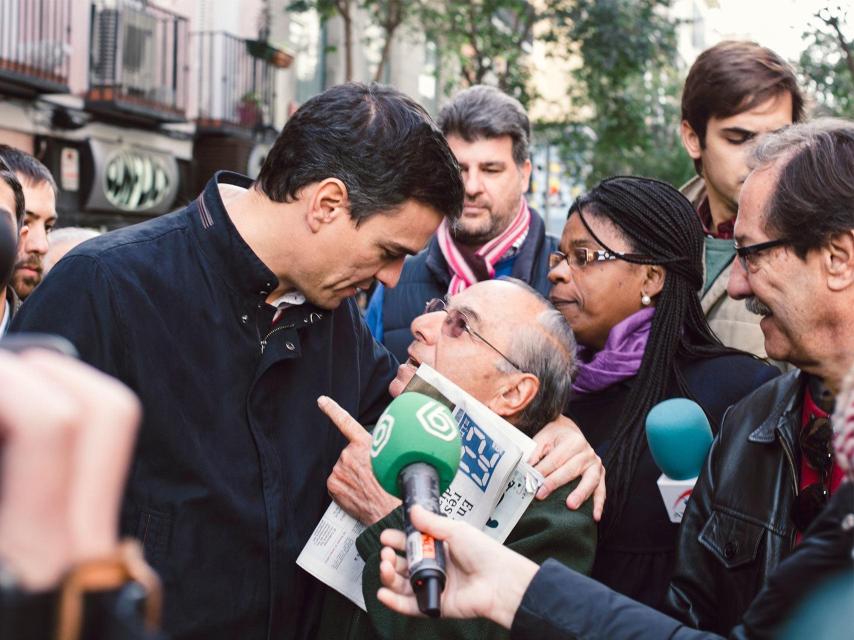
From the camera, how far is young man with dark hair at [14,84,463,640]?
8.30 feet

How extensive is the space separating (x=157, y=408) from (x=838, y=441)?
1609 mm

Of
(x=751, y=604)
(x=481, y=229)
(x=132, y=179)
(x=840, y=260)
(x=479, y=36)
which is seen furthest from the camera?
(x=132, y=179)

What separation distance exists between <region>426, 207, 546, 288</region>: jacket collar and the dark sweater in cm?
136

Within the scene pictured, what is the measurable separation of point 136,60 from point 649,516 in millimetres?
14186

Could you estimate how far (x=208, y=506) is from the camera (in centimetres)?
257

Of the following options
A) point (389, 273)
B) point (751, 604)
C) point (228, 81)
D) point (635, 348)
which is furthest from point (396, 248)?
point (228, 81)

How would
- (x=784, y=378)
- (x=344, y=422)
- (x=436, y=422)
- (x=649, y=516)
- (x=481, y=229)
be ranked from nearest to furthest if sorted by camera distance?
(x=436, y=422)
(x=344, y=422)
(x=784, y=378)
(x=649, y=516)
(x=481, y=229)

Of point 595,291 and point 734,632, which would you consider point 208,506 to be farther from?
A: point 595,291

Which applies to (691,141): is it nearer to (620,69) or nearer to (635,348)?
(635,348)

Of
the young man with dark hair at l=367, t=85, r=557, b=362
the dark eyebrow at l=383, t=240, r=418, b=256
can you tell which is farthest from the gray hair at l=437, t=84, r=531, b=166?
the dark eyebrow at l=383, t=240, r=418, b=256

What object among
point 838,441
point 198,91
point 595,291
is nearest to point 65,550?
point 838,441

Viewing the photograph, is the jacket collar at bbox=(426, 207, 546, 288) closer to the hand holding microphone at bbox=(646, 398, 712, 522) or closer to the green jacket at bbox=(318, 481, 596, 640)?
the hand holding microphone at bbox=(646, 398, 712, 522)

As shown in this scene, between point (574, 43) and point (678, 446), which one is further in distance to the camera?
point (574, 43)

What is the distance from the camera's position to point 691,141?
4.41 m
